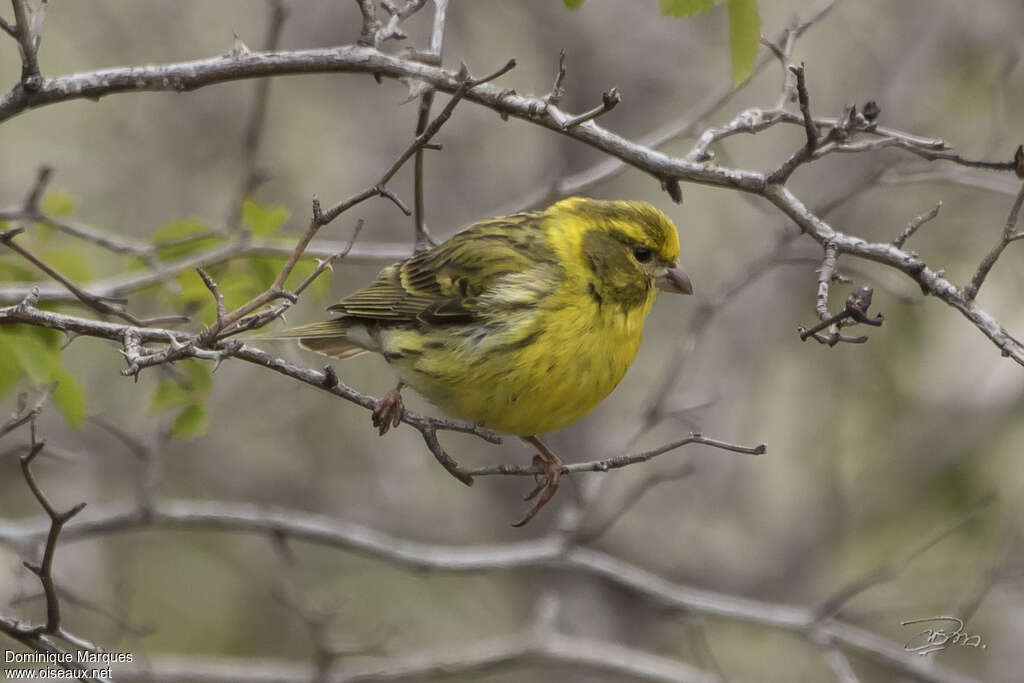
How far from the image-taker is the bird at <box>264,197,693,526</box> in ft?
15.2

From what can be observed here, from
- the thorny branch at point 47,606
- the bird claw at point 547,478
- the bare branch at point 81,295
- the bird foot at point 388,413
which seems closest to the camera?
the thorny branch at point 47,606

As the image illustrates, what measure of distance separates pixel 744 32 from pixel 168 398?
270cm

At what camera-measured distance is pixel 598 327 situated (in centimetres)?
482

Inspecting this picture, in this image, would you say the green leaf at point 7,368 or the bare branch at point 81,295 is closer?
the bare branch at point 81,295

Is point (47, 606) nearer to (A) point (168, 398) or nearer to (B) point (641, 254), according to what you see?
(A) point (168, 398)

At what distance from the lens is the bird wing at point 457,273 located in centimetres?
507

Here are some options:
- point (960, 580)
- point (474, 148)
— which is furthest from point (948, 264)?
point (474, 148)

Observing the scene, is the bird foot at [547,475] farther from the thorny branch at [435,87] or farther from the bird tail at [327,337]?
the thorny branch at [435,87]

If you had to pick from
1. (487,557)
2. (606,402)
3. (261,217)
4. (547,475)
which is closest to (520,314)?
(547,475)

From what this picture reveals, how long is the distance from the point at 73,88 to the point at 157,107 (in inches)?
267

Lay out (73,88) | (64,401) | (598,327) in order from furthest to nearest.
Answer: (598,327) < (64,401) < (73,88)

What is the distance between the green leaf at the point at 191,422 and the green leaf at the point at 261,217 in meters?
0.78

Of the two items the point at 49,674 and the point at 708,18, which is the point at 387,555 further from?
the point at 708,18
